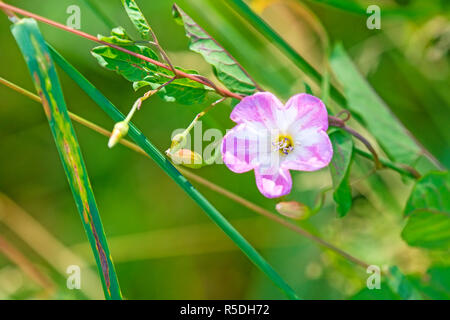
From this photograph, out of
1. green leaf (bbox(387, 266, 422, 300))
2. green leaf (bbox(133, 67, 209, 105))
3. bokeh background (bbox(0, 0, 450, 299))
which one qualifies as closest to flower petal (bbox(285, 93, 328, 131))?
green leaf (bbox(133, 67, 209, 105))

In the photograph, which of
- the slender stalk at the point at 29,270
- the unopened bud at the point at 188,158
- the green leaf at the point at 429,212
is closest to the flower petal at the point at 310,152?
the unopened bud at the point at 188,158

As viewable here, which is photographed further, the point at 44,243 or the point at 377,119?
the point at 44,243

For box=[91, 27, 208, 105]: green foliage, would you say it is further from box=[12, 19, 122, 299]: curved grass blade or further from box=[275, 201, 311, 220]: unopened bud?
box=[275, 201, 311, 220]: unopened bud

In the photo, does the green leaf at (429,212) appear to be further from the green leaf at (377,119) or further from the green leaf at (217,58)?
the green leaf at (217,58)

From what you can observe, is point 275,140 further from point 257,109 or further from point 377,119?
point 377,119

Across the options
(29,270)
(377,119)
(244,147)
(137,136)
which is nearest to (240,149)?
(244,147)

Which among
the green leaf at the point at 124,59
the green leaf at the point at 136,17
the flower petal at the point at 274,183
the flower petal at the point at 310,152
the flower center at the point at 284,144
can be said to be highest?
the green leaf at the point at 136,17
